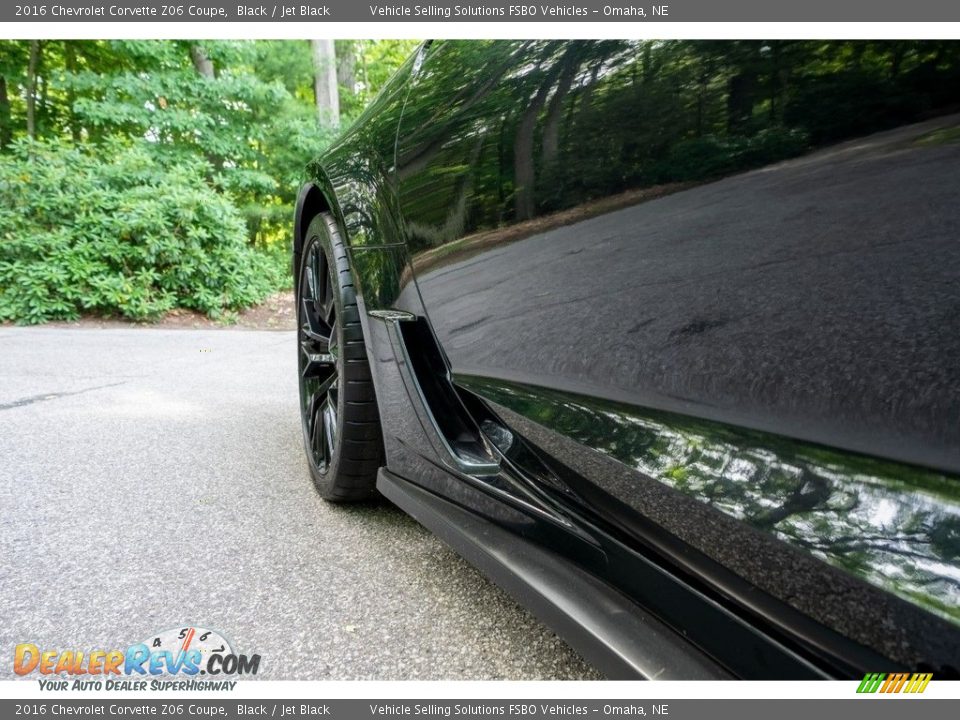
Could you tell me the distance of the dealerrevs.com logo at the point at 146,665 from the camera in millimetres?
1102

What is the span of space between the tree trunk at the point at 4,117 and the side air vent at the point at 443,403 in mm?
14054

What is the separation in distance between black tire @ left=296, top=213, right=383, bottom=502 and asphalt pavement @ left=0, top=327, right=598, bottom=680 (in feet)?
0.46

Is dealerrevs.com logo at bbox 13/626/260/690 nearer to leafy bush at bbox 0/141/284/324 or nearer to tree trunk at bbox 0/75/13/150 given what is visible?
leafy bush at bbox 0/141/284/324

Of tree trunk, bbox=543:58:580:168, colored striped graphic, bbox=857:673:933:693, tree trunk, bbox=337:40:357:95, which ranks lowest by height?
colored striped graphic, bbox=857:673:933:693

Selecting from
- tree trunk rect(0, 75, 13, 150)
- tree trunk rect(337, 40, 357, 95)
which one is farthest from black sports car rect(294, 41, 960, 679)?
tree trunk rect(337, 40, 357, 95)

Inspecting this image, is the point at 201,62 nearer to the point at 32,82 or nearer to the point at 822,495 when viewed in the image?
the point at 32,82

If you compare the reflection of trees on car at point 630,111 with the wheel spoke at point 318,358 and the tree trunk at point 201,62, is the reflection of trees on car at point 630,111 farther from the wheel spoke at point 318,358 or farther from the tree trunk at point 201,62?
the tree trunk at point 201,62

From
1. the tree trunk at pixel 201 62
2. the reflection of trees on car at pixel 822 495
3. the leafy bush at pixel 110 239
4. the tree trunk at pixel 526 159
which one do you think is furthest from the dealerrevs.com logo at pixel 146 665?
the tree trunk at pixel 201 62

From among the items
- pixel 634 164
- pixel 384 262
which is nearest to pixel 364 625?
pixel 384 262

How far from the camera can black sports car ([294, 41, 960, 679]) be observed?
23.7 inches

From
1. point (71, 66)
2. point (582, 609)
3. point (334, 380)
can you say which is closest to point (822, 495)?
point (582, 609)

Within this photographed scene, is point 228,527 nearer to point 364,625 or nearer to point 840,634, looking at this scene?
point 364,625

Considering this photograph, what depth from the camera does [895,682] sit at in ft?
2.04

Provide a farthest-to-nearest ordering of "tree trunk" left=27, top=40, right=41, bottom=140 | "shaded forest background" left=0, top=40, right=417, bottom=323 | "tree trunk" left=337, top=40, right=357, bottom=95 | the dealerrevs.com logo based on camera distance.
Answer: "tree trunk" left=337, top=40, right=357, bottom=95 → "tree trunk" left=27, top=40, right=41, bottom=140 → "shaded forest background" left=0, top=40, right=417, bottom=323 → the dealerrevs.com logo
